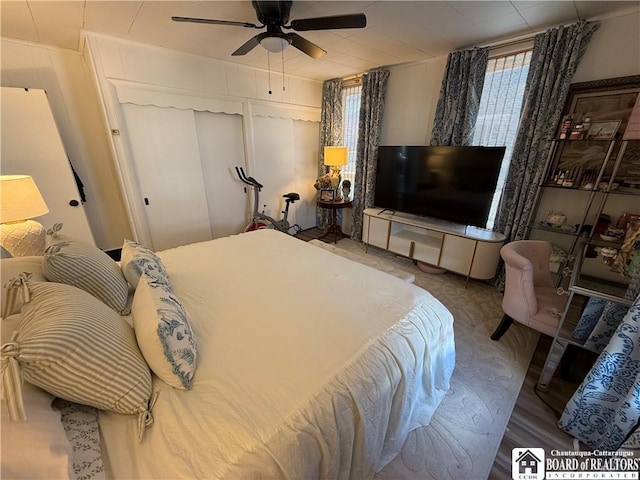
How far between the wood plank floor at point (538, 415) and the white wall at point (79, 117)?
13.9 ft

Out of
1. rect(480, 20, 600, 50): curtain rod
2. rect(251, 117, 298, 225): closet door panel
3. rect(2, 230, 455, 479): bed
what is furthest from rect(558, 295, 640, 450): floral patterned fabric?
rect(251, 117, 298, 225): closet door panel

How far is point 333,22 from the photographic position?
168 cm

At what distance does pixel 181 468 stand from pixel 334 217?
363cm

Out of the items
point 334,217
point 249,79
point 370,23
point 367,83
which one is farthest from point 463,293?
point 249,79

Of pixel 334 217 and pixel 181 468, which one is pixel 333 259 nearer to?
pixel 181 468

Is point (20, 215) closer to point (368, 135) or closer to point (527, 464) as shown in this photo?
point (527, 464)

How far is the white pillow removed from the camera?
1.80 ft

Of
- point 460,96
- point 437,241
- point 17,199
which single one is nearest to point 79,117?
point 17,199

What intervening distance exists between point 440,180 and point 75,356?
3.23m

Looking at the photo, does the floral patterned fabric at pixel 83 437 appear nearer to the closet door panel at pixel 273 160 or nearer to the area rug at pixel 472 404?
the area rug at pixel 472 404

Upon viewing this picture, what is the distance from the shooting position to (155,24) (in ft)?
7.22

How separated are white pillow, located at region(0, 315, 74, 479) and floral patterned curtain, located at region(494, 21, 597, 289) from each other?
332 cm

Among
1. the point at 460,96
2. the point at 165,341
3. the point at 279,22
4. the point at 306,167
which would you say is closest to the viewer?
the point at 165,341

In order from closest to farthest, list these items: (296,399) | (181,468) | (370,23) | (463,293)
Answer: (181,468) → (296,399) → (370,23) → (463,293)
